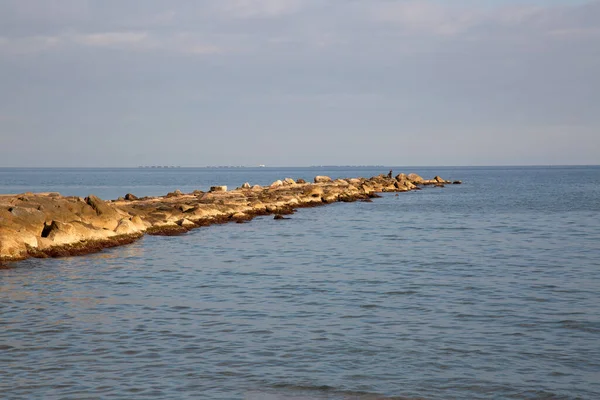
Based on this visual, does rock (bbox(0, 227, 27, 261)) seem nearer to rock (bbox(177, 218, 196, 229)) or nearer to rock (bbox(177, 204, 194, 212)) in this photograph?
rock (bbox(177, 218, 196, 229))

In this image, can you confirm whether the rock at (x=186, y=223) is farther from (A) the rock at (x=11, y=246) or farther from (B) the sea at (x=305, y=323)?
(A) the rock at (x=11, y=246)

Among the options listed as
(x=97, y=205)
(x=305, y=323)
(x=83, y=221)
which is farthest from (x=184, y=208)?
(x=305, y=323)

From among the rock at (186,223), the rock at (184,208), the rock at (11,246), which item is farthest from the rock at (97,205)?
the rock at (184,208)

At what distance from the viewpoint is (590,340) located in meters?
12.3

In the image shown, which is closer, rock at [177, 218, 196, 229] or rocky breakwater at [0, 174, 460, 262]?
rocky breakwater at [0, 174, 460, 262]

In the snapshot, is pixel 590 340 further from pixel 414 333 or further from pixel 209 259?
pixel 209 259

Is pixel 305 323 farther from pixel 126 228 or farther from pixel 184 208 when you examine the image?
pixel 184 208

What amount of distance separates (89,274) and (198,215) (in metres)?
17.3

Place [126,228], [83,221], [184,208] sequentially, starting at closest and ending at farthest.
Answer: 1. [83,221]
2. [126,228]
3. [184,208]

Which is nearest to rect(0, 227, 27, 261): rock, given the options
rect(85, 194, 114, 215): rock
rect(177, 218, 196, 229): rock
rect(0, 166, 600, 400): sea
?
rect(0, 166, 600, 400): sea

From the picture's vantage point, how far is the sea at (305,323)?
32.9 feet

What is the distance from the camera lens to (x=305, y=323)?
544 inches

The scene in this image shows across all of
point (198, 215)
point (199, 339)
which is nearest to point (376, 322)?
point (199, 339)

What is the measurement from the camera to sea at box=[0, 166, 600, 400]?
1004cm
